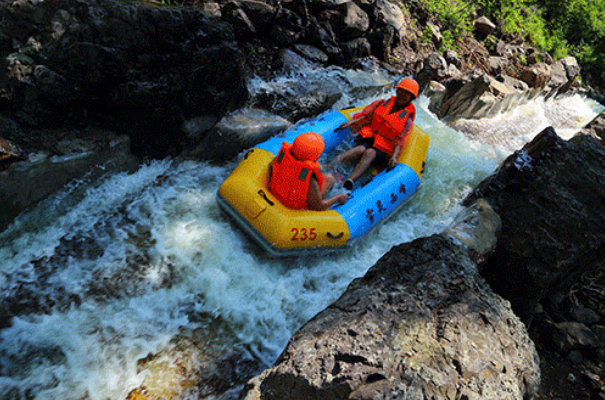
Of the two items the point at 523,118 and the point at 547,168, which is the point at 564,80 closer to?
the point at 523,118

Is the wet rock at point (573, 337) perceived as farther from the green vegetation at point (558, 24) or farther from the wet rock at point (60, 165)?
the green vegetation at point (558, 24)

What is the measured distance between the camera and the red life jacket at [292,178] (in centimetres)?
292

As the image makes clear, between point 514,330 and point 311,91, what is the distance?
13.0 feet

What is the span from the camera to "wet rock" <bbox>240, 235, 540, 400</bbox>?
155cm

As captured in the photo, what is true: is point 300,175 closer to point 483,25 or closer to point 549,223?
point 549,223

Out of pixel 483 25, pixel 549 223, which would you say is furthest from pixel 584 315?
pixel 483 25

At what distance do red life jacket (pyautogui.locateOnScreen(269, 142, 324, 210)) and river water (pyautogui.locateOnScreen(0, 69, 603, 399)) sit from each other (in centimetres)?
53

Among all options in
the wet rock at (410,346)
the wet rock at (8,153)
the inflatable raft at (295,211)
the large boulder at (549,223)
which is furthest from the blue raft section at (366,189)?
the wet rock at (8,153)

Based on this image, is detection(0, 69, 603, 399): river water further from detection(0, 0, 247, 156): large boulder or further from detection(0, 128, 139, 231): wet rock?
detection(0, 0, 247, 156): large boulder

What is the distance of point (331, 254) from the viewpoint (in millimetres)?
3285

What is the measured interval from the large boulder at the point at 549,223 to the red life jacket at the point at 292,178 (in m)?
1.75

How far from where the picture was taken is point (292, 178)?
3016mm

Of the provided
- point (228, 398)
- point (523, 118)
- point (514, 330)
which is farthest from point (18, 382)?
point (523, 118)

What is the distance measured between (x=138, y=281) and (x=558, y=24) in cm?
1381
